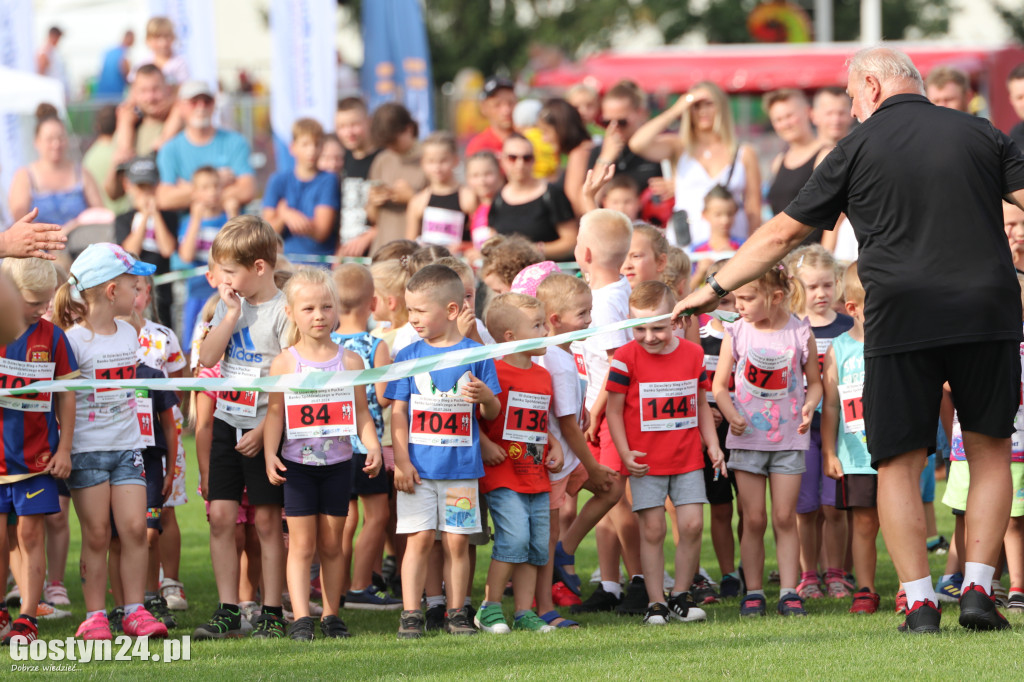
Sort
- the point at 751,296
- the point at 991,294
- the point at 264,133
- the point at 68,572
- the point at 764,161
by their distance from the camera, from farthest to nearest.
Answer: the point at 764,161, the point at 264,133, the point at 68,572, the point at 751,296, the point at 991,294

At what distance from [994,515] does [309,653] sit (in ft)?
8.91

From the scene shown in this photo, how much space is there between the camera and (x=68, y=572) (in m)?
7.82

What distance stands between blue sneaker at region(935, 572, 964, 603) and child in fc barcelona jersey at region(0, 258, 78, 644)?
156 inches

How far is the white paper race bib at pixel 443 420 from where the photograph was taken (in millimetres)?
5781

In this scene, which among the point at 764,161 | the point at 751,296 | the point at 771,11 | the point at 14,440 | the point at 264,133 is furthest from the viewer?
the point at 771,11

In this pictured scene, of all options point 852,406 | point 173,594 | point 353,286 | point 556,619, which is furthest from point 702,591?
point 173,594

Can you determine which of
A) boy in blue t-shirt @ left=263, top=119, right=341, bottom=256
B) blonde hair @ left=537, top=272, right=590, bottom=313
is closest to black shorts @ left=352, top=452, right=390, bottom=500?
blonde hair @ left=537, top=272, right=590, bottom=313

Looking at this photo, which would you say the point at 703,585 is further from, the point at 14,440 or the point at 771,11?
the point at 771,11

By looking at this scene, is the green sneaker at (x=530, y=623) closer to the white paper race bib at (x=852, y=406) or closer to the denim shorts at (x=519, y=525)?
the denim shorts at (x=519, y=525)

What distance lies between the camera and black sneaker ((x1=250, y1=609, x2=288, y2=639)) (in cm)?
581

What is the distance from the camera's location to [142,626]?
5.84 metres

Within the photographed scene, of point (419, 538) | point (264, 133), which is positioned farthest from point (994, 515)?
point (264, 133)

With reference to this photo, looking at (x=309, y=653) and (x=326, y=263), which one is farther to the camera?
(x=326, y=263)

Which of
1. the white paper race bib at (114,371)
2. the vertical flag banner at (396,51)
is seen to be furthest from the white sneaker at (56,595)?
the vertical flag banner at (396,51)
